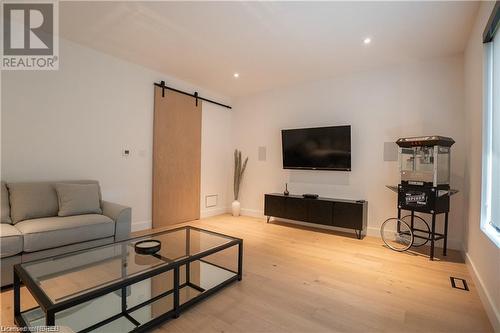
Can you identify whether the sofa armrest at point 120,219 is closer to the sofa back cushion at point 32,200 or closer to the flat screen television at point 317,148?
the sofa back cushion at point 32,200

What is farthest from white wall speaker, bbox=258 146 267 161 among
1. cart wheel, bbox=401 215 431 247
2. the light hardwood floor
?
cart wheel, bbox=401 215 431 247

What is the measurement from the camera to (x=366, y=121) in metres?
4.23

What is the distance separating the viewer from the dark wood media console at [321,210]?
3965mm

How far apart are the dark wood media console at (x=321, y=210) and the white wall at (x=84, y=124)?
2.28 m

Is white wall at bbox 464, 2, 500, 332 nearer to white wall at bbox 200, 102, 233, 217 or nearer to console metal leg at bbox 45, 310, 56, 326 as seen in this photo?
console metal leg at bbox 45, 310, 56, 326

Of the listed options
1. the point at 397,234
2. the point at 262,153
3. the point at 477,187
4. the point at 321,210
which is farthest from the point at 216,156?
the point at 477,187

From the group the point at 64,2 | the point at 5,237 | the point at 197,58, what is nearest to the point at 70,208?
the point at 5,237

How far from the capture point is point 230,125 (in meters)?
5.91

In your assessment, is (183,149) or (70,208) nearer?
(70,208)

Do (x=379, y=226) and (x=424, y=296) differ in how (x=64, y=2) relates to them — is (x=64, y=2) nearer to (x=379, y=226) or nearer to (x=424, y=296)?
(x=424, y=296)

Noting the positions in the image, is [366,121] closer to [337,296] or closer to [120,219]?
[337,296]

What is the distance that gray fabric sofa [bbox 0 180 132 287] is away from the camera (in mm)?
2246

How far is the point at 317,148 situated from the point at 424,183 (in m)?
1.78

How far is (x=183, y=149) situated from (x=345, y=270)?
3424 millimetres
